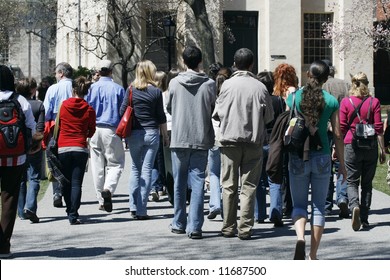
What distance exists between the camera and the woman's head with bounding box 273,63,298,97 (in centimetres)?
1253

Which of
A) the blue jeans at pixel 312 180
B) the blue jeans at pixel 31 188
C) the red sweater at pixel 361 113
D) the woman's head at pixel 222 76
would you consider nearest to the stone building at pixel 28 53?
the blue jeans at pixel 31 188

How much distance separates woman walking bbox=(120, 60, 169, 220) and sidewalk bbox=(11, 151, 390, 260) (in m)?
0.38

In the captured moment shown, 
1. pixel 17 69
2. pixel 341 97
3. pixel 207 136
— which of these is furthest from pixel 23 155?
pixel 17 69

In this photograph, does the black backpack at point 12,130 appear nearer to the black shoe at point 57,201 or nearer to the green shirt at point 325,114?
the green shirt at point 325,114

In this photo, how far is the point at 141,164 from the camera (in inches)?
525

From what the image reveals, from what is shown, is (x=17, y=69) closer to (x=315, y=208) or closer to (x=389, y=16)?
(x=389, y=16)

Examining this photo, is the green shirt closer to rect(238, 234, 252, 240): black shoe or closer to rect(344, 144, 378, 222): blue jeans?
rect(238, 234, 252, 240): black shoe

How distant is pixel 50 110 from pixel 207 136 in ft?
12.0

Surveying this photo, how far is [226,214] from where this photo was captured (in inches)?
457

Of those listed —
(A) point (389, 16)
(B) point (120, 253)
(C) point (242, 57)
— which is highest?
(A) point (389, 16)

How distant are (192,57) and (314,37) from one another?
3646 centimetres

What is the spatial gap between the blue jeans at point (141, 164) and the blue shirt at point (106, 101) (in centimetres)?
71

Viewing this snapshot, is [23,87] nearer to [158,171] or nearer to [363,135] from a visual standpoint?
[158,171]

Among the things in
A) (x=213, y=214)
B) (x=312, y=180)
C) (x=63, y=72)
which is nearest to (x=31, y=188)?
(x=63, y=72)
